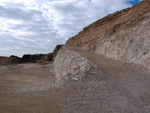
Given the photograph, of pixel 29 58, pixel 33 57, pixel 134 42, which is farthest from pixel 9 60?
pixel 134 42

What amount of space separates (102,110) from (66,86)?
2469mm

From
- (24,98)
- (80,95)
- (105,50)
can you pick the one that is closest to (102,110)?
(80,95)

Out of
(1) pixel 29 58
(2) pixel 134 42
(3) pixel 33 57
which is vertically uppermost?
(2) pixel 134 42

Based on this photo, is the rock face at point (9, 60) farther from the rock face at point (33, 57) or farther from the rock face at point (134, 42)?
the rock face at point (134, 42)

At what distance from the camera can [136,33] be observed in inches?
465

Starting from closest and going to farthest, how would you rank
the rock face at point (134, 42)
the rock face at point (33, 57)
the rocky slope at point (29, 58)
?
the rock face at point (134, 42)
the rocky slope at point (29, 58)
the rock face at point (33, 57)

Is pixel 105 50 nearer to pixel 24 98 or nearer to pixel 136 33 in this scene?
pixel 136 33

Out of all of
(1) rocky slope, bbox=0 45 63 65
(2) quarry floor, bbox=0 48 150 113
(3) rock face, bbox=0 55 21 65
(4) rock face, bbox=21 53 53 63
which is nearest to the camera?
(2) quarry floor, bbox=0 48 150 113

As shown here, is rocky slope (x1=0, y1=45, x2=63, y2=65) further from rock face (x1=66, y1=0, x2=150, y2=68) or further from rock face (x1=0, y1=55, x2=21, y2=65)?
rock face (x1=66, y1=0, x2=150, y2=68)

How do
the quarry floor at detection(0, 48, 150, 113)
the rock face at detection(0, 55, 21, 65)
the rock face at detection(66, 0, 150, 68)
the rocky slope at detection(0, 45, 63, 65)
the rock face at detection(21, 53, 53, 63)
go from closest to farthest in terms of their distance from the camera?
the quarry floor at detection(0, 48, 150, 113)
the rock face at detection(66, 0, 150, 68)
the rocky slope at detection(0, 45, 63, 65)
the rock face at detection(0, 55, 21, 65)
the rock face at detection(21, 53, 53, 63)

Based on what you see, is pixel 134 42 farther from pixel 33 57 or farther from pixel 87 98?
pixel 33 57

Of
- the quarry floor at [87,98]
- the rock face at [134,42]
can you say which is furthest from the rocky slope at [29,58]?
the quarry floor at [87,98]

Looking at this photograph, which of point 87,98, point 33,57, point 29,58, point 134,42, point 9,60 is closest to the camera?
point 87,98

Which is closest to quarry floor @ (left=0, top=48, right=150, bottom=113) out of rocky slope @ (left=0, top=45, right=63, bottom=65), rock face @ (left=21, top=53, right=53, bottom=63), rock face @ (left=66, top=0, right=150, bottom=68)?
rock face @ (left=66, top=0, right=150, bottom=68)
